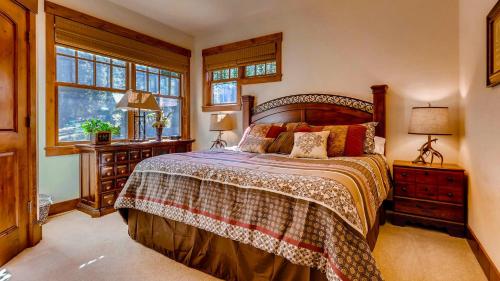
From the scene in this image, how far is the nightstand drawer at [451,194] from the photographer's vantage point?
2.50m

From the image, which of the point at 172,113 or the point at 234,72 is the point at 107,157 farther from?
the point at 234,72

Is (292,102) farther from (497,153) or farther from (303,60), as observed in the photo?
(497,153)

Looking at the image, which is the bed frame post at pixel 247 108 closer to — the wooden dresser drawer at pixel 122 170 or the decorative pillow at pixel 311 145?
the decorative pillow at pixel 311 145

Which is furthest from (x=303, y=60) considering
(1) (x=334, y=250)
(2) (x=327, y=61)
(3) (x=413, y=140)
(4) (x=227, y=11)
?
(1) (x=334, y=250)

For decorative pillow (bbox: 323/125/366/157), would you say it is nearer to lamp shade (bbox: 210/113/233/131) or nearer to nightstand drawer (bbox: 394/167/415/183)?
nightstand drawer (bbox: 394/167/415/183)

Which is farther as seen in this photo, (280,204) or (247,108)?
(247,108)

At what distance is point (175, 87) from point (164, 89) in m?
0.27

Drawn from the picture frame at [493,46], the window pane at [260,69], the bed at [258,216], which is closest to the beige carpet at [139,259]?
the bed at [258,216]

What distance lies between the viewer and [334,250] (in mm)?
1292

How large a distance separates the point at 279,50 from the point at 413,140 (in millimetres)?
2282

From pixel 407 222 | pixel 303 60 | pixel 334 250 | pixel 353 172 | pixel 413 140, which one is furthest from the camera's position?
pixel 303 60

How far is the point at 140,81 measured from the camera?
4219 mm

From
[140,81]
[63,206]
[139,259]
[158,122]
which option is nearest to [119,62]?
[140,81]

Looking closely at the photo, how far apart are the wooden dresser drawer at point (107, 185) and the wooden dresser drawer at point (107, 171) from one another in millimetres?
84
